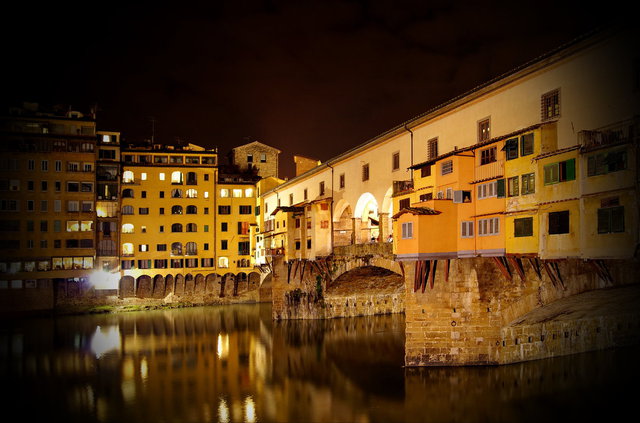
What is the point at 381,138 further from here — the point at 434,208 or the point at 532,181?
the point at 532,181

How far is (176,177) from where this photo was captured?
59.2 m

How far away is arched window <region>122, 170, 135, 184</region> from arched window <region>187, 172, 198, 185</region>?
589cm

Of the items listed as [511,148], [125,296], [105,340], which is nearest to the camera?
[511,148]

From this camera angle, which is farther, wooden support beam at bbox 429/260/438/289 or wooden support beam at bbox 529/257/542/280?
wooden support beam at bbox 429/260/438/289

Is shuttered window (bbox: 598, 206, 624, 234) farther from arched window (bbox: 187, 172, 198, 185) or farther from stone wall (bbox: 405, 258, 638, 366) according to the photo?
arched window (bbox: 187, 172, 198, 185)

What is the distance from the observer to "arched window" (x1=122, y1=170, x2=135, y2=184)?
56906mm

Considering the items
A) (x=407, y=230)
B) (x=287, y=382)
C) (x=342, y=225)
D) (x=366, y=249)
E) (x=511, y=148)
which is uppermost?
(x=511, y=148)

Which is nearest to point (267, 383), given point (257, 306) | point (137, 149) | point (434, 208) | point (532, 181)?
point (434, 208)

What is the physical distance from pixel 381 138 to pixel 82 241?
117 ft

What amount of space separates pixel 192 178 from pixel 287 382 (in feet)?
126

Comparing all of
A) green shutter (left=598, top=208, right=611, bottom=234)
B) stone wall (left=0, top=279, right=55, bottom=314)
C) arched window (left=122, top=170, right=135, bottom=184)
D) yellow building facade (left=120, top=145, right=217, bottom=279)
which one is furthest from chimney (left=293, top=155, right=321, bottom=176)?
green shutter (left=598, top=208, right=611, bottom=234)

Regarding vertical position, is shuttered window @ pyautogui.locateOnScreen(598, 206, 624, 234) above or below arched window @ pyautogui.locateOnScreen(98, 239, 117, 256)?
above

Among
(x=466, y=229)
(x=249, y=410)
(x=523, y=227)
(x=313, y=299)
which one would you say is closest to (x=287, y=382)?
(x=249, y=410)

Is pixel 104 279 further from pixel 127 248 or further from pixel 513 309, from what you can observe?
pixel 513 309
